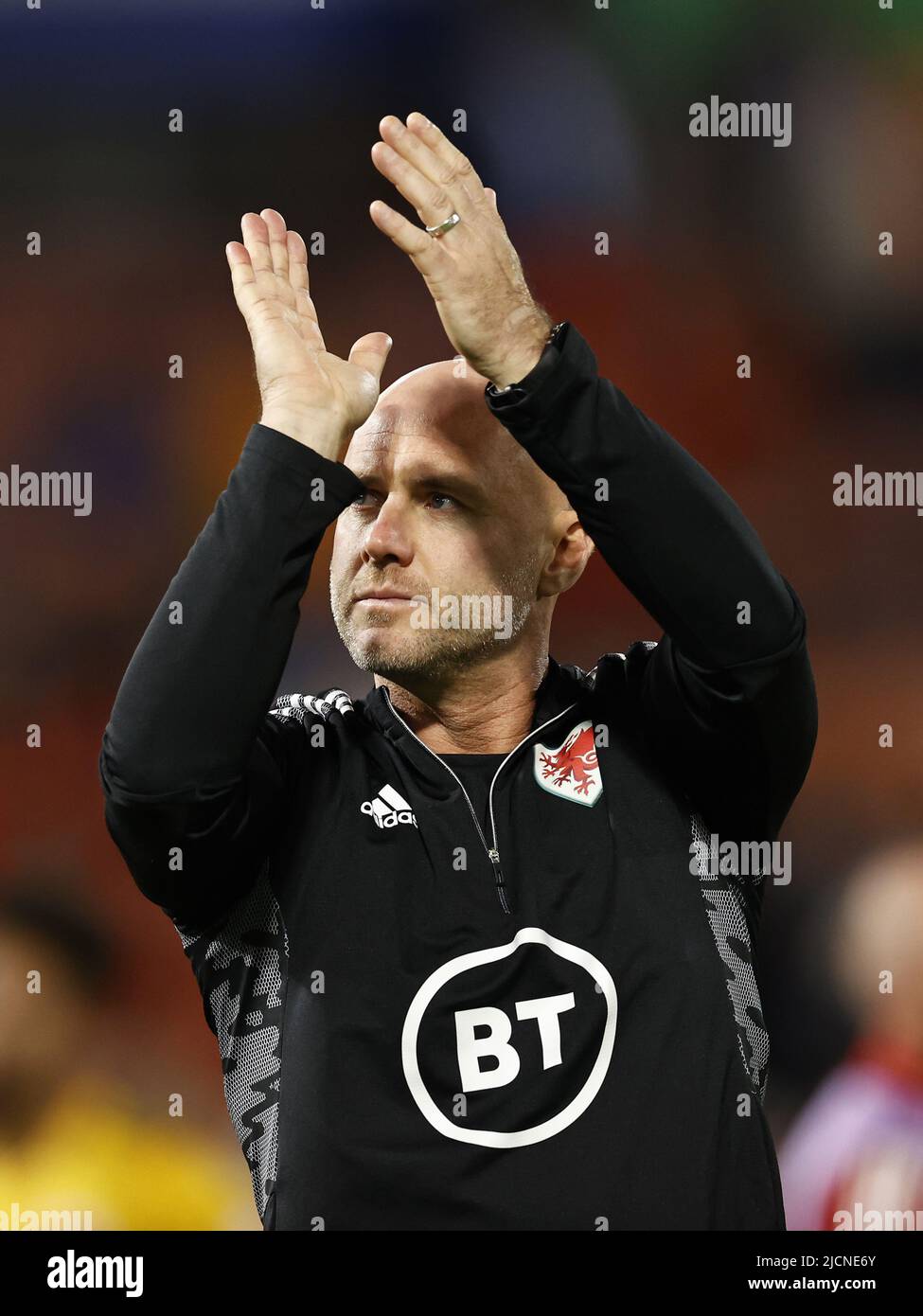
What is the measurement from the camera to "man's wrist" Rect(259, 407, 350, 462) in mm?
1072

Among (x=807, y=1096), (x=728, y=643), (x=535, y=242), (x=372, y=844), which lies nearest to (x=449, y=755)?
(x=372, y=844)

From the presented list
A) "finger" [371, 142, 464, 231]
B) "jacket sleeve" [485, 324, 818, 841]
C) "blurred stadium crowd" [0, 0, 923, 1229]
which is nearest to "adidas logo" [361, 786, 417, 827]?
"jacket sleeve" [485, 324, 818, 841]

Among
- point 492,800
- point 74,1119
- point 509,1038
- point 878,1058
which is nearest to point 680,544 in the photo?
point 492,800

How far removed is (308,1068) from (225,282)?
1.77 metres

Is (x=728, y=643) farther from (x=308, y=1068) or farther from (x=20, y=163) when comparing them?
(x=20, y=163)

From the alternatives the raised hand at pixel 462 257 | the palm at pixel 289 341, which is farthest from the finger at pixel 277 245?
the raised hand at pixel 462 257

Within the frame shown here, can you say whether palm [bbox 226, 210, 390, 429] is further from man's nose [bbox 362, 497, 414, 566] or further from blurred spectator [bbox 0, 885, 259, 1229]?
blurred spectator [bbox 0, 885, 259, 1229]

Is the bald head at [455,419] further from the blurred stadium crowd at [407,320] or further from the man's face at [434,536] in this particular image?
the blurred stadium crowd at [407,320]

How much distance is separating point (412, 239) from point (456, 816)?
1.57 ft

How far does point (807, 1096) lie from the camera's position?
2207 millimetres

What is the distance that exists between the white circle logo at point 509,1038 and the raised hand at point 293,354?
435mm

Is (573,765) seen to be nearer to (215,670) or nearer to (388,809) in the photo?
(388,809)

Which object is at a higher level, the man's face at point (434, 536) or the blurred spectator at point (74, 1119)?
the man's face at point (434, 536)

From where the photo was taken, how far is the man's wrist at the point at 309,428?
1.07 meters
